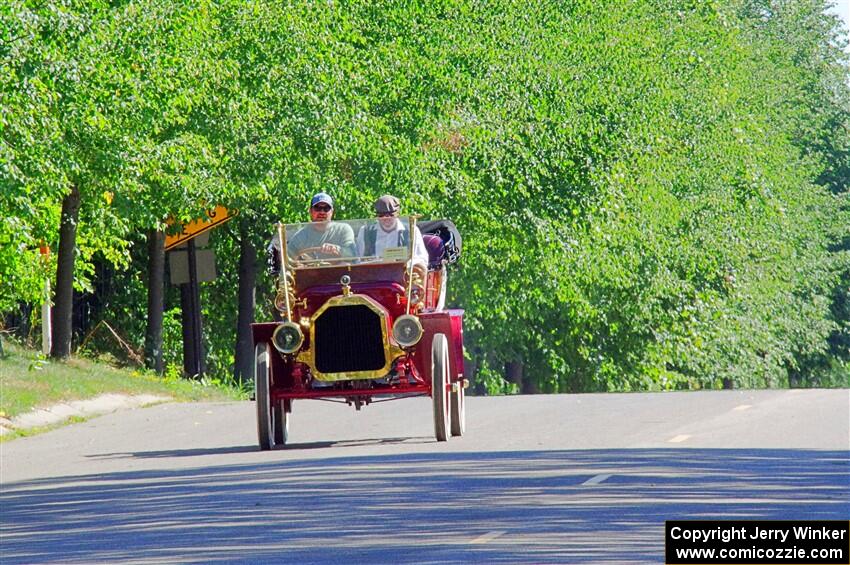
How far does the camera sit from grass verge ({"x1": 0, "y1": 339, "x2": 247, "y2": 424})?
25.9 m

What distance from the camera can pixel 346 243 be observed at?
1962 cm

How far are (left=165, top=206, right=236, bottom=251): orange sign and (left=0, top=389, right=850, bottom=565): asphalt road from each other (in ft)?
36.4

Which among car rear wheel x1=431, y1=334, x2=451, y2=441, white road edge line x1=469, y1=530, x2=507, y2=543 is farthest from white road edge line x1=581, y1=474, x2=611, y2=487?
car rear wheel x1=431, y1=334, x2=451, y2=441

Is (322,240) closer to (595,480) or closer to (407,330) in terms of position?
(407,330)

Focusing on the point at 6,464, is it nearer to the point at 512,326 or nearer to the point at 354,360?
the point at 354,360

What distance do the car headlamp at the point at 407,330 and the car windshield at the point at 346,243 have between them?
0.84 meters

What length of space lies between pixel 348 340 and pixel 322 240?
1.21m

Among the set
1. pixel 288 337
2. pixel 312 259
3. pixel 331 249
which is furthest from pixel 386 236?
pixel 288 337

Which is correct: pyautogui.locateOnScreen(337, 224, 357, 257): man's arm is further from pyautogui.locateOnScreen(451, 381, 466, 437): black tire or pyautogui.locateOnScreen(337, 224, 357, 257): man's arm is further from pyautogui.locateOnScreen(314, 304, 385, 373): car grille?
pyautogui.locateOnScreen(451, 381, 466, 437): black tire

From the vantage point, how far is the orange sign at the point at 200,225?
1414 inches

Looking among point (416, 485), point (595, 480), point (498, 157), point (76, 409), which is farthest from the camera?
point (498, 157)

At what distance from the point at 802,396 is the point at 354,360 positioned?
1074cm

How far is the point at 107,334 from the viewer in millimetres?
41031

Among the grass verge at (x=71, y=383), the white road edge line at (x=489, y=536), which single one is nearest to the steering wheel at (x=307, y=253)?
the grass verge at (x=71, y=383)
